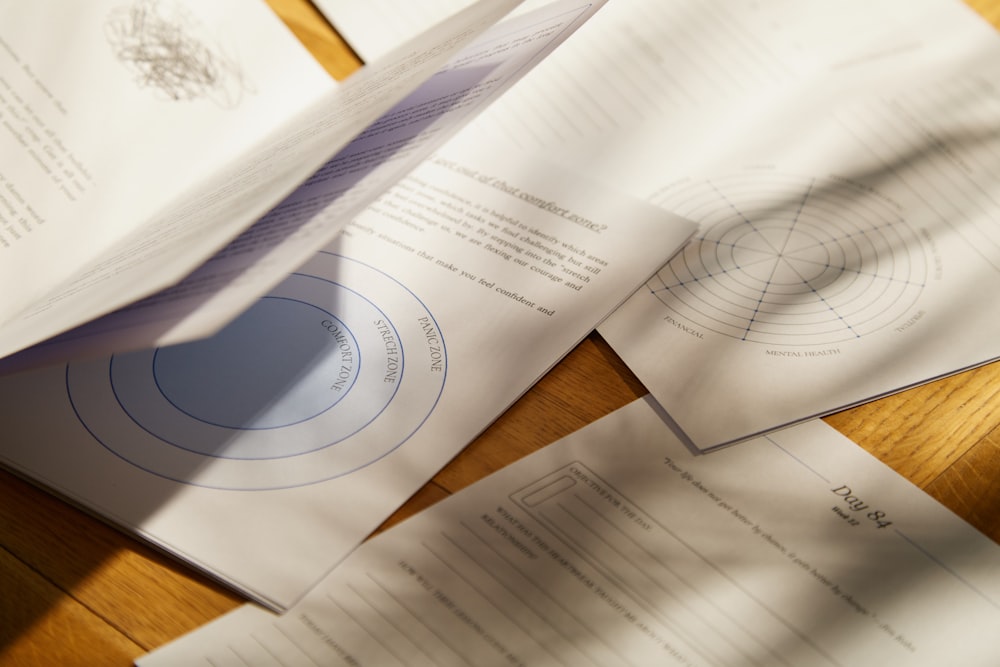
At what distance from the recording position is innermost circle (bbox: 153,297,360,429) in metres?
0.43

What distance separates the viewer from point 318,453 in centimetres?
42

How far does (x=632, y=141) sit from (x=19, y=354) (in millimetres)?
404

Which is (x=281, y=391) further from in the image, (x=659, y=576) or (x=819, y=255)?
(x=819, y=255)

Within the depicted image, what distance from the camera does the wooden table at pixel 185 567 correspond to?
36 centimetres

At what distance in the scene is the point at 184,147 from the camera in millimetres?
579

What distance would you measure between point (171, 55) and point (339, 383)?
1.05 ft

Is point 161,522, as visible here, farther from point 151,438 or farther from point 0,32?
point 0,32

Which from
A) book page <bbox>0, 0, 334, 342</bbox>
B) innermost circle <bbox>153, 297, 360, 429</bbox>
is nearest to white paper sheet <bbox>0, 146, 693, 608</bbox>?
innermost circle <bbox>153, 297, 360, 429</bbox>

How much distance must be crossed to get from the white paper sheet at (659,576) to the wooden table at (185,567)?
0.5 inches

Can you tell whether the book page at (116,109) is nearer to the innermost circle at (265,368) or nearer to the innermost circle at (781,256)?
the innermost circle at (265,368)

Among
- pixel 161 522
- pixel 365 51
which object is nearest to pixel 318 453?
pixel 161 522

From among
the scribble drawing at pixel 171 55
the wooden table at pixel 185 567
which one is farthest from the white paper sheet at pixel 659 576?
the scribble drawing at pixel 171 55

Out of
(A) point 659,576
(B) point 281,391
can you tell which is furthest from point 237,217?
(A) point 659,576

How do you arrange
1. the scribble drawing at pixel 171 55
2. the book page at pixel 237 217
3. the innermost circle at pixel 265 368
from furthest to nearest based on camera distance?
the scribble drawing at pixel 171 55 → the innermost circle at pixel 265 368 → the book page at pixel 237 217
